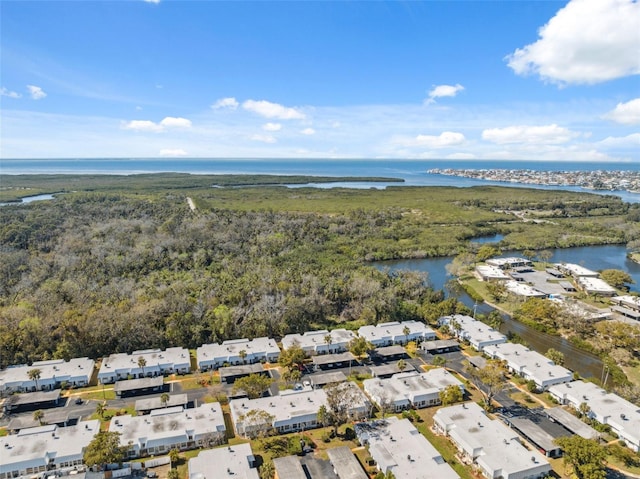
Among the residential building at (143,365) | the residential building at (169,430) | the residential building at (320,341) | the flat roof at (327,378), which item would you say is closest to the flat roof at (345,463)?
the residential building at (169,430)

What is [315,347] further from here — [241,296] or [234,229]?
[234,229]

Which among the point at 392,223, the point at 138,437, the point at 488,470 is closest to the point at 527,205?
the point at 392,223

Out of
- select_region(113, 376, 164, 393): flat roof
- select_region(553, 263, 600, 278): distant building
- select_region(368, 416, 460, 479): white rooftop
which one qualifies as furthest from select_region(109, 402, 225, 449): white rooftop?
select_region(553, 263, 600, 278): distant building

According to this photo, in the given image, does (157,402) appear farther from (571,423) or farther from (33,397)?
(571,423)

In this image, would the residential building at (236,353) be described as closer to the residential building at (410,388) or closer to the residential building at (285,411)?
the residential building at (285,411)

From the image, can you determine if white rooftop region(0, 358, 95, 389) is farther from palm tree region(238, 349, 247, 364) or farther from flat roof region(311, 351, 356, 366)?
flat roof region(311, 351, 356, 366)

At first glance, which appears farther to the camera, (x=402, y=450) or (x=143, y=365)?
(x=143, y=365)

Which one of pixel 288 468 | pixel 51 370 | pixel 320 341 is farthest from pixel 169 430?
pixel 320 341
